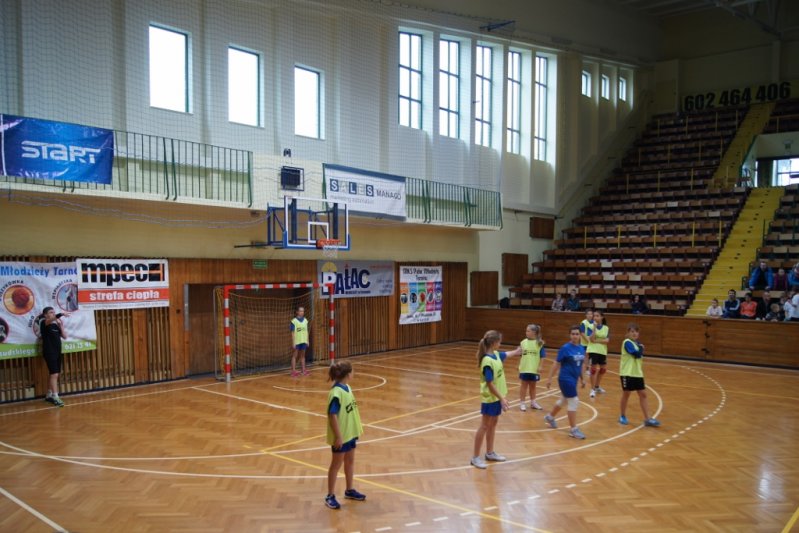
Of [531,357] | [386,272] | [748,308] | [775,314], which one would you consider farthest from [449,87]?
[531,357]

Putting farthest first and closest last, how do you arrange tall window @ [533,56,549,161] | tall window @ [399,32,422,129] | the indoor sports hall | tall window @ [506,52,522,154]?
tall window @ [533,56,549,161] < tall window @ [506,52,522,154] < tall window @ [399,32,422,129] < the indoor sports hall

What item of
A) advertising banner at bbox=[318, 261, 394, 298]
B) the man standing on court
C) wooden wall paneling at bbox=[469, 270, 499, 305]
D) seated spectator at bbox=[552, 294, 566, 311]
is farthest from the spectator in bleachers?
the man standing on court

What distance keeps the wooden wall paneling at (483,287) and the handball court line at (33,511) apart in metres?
16.0

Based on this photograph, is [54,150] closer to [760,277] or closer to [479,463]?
[479,463]

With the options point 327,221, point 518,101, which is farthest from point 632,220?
point 327,221

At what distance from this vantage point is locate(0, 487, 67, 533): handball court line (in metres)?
5.86

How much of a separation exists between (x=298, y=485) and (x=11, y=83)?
923 centimetres

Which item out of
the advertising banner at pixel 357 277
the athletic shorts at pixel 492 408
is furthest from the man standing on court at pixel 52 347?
the athletic shorts at pixel 492 408

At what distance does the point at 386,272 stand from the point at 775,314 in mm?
10157

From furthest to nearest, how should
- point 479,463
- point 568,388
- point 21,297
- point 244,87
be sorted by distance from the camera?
point 244,87 → point 21,297 → point 568,388 → point 479,463

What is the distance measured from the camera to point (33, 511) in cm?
628

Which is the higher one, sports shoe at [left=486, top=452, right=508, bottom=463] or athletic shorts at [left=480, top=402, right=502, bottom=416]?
athletic shorts at [left=480, top=402, right=502, bottom=416]

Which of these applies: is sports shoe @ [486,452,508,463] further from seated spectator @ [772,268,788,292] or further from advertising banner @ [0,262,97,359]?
seated spectator @ [772,268,788,292]

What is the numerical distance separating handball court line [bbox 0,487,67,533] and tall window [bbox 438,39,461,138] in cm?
1591
